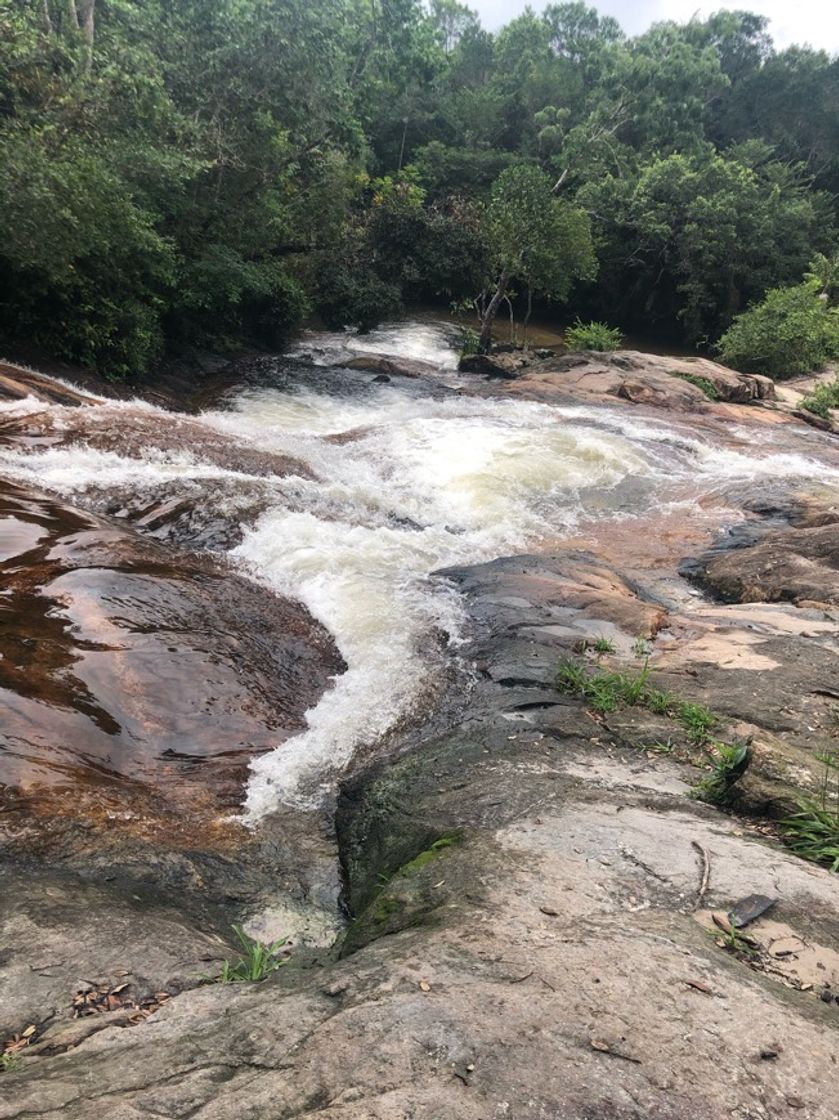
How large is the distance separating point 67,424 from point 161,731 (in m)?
6.23

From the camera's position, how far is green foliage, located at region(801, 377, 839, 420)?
1845 cm

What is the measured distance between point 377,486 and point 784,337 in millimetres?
17837

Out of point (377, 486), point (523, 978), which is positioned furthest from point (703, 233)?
point (523, 978)

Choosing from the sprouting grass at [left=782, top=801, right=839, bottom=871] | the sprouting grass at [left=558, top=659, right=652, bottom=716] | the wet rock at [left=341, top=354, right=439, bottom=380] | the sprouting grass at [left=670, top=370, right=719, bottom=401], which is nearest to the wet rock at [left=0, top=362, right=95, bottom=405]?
the sprouting grass at [left=558, top=659, right=652, bottom=716]

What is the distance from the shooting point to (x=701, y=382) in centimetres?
1905

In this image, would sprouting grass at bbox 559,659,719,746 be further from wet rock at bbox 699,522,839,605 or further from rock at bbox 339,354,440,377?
rock at bbox 339,354,440,377

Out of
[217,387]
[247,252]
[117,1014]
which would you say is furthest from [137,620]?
[247,252]

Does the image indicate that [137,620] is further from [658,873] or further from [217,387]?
[217,387]

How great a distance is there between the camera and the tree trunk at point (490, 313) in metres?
20.3

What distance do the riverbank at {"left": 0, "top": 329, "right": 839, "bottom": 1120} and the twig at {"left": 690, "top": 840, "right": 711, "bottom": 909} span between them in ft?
0.04

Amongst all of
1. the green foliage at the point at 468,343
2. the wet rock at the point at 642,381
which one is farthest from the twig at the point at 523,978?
the green foliage at the point at 468,343

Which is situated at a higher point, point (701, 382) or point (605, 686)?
point (701, 382)

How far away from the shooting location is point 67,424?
9.09 m

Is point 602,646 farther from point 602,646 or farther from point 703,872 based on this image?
point 703,872
